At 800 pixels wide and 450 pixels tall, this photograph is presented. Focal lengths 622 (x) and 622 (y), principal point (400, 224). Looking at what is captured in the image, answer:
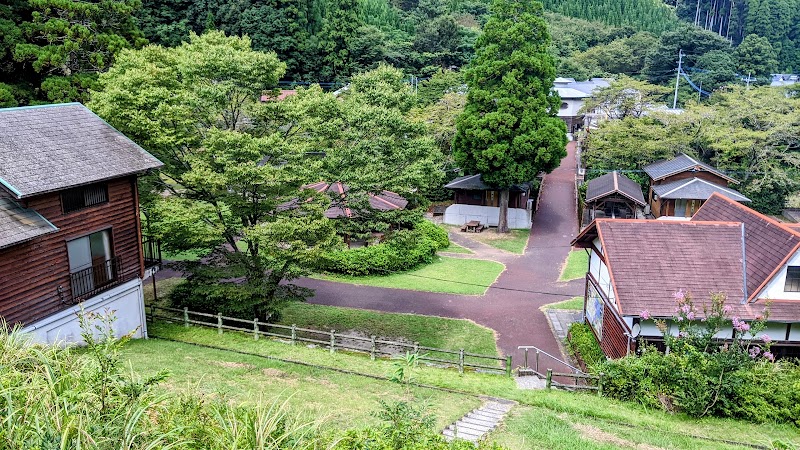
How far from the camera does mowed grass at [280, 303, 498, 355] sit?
67.8 feet

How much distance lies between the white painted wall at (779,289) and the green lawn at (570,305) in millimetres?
7812

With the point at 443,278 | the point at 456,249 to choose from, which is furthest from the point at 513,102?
the point at 443,278

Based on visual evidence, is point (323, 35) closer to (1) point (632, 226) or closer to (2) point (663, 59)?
(2) point (663, 59)

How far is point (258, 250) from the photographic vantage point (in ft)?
63.5

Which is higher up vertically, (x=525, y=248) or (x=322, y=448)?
(x=322, y=448)

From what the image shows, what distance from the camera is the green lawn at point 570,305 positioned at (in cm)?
2412

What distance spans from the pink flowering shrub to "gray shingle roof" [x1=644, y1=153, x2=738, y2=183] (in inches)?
910

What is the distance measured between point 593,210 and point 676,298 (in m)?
21.1

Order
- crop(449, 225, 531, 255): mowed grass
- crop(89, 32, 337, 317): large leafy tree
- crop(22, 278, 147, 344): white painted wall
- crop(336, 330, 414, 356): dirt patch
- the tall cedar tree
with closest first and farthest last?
crop(22, 278, 147, 344): white painted wall < crop(89, 32, 337, 317): large leafy tree < crop(336, 330, 414, 356): dirt patch < crop(449, 225, 531, 255): mowed grass < the tall cedar tree

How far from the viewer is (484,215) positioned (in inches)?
1459

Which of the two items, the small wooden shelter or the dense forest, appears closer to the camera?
the dense forest

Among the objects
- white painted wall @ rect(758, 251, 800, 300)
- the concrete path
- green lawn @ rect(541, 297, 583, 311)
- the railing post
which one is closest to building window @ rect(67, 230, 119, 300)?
the concrete path

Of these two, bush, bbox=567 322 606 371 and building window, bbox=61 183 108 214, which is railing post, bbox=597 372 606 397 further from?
building window, bbox=61 183 108 214

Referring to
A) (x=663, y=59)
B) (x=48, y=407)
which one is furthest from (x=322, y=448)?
(x=663, y=59)
